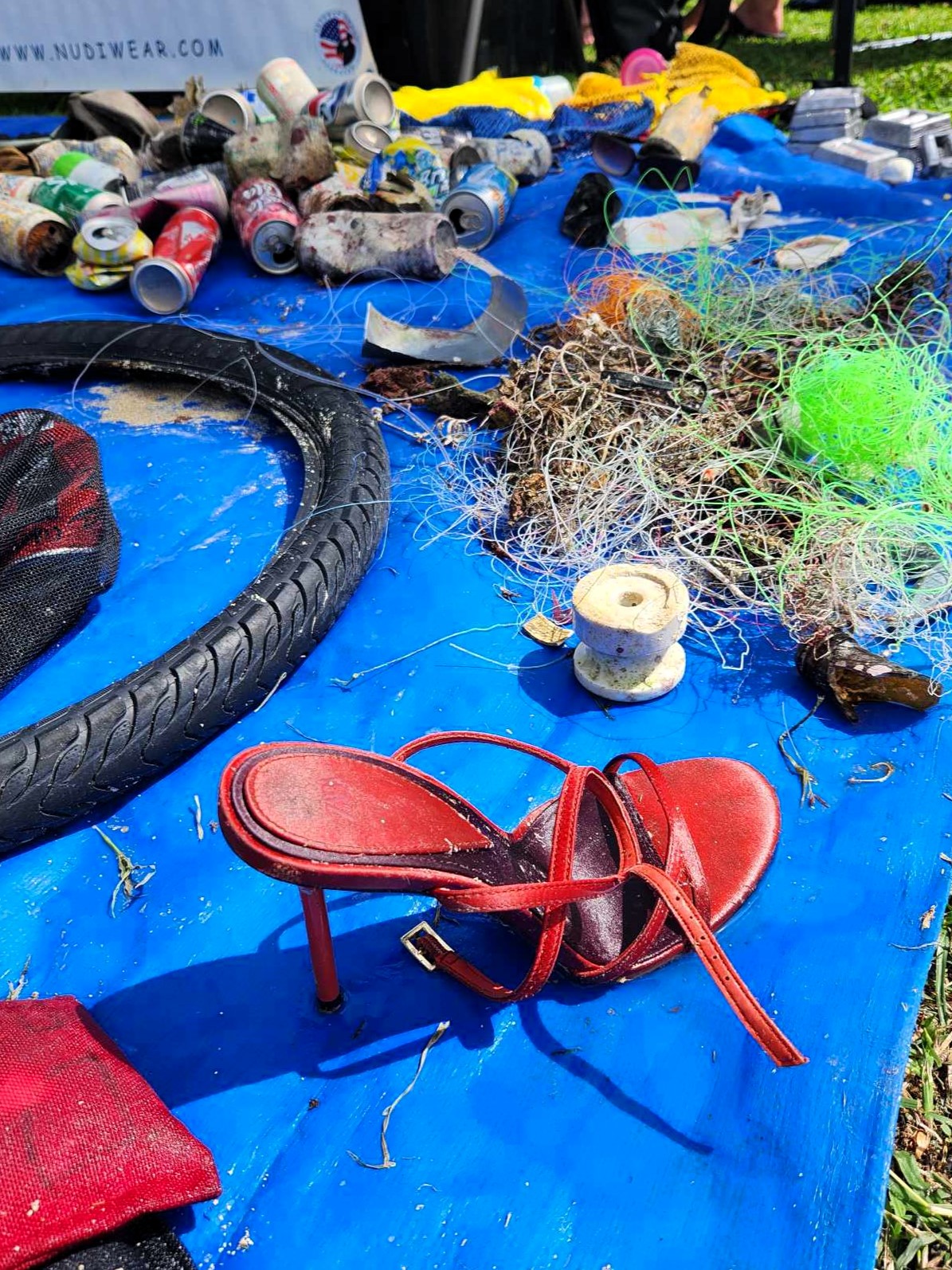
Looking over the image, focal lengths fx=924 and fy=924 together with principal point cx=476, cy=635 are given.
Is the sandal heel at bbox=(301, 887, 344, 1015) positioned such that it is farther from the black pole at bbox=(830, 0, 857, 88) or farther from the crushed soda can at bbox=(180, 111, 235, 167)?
the black pole at bbox=(830, 0, 857, 88)

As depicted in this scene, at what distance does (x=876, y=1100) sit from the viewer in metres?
1.42

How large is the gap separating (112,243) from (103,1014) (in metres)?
3.79

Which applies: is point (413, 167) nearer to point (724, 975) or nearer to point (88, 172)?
point (88, 172)

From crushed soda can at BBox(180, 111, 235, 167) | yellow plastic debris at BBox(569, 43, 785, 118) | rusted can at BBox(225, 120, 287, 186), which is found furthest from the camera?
yellow plastic debris at BBox(569, 43, 785, 118)

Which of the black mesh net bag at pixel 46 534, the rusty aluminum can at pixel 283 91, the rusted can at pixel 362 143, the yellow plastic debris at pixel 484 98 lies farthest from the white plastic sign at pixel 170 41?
the black mesh net bag at pixel 46 534

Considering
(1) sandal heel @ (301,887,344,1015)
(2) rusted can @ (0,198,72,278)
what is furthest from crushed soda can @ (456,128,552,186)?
(1) sandal heel @ (301,887,344,1015)

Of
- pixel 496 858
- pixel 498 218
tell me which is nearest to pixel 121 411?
pixel 498 218

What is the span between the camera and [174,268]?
13.4 feet

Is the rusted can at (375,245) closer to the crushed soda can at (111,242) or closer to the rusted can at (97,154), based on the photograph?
the crushed soda can at (111,242)

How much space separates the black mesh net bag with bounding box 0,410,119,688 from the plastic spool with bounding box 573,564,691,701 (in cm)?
129

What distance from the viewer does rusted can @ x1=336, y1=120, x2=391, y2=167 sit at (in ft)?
17.4

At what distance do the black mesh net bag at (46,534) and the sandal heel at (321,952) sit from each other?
1228mm

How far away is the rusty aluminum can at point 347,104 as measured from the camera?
5.33 m

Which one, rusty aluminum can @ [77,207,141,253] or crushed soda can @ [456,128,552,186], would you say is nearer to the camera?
rusty aluminum can @ [77,207,141,253]
